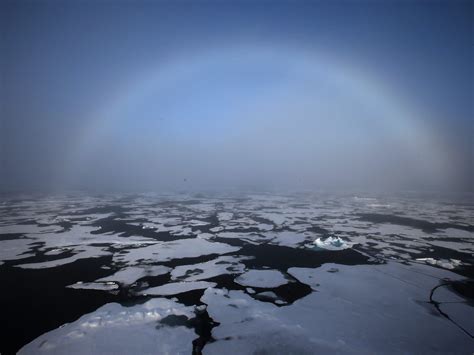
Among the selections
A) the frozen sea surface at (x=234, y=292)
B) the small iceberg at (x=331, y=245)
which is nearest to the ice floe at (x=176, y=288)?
the frozen sea surface at (x=234, y=292)

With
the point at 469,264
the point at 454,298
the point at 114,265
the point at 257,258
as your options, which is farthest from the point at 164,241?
the point at 469,264

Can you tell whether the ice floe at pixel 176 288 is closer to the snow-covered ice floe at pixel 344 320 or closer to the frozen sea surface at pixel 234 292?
the frozen sea surface at pixel 234 292

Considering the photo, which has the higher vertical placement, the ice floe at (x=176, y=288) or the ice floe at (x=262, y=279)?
the ice floe at (x=262, y=279)

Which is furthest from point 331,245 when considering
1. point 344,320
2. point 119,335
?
point 119,335

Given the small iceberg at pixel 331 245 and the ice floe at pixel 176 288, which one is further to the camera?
the small iceberg at pixel 331 245

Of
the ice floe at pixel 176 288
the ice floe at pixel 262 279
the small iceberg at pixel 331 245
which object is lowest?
the ice floe at pixel 176 288

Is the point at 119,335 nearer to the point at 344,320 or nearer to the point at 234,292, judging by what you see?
the point at 234,292

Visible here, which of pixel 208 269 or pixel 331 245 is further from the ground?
pixel 331 245

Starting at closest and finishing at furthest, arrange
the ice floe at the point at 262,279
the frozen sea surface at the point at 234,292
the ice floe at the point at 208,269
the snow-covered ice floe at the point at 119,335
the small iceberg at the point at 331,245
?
the snow-covered ice floe at the point at 119,335, the frozen sea surface at the point at 234,292, the ice floe at the point at 262,279, the ice floe at the point at 208,269, the small iceberg at the point at 331,245

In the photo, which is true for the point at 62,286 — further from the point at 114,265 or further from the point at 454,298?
the point at 454,298

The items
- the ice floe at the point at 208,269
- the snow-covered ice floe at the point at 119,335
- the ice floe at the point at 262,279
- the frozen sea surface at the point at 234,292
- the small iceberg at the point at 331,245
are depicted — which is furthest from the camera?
the small iceberg at the point at 331,245
